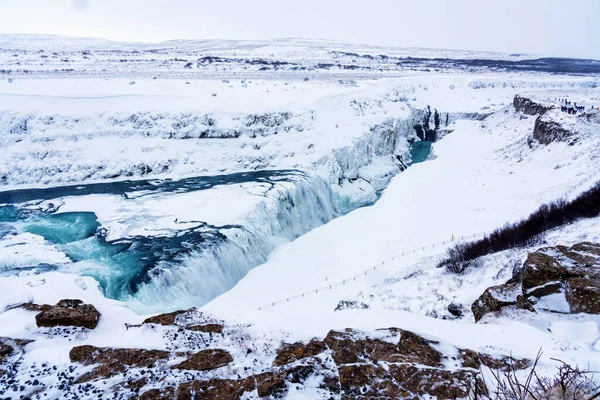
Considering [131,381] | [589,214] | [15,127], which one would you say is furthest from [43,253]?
[589,214]

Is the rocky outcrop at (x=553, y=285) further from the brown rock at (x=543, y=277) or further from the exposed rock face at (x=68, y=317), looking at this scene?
the exposed rock face at (x=68, y=317)

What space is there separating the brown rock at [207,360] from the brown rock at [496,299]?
6.48 metres

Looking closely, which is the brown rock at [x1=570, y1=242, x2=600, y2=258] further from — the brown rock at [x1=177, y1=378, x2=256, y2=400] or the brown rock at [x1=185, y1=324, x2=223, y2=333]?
the brown rock at [x1=185, y1=324, x2=223, y2=333]

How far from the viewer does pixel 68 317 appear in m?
7.00

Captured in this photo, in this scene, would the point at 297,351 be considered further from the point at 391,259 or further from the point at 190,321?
the point at 391,259

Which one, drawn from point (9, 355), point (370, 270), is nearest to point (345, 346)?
point (9, 355)

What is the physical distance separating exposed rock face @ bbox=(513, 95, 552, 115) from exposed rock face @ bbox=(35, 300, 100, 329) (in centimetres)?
4910

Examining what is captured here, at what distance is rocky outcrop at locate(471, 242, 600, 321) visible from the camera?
7.80m

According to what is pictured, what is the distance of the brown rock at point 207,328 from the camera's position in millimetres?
7234

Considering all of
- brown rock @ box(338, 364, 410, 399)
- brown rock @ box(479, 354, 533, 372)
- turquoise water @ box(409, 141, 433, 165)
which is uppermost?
brown rock @ box(479, 354, 533, 372)

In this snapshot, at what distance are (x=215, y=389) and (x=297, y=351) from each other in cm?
157

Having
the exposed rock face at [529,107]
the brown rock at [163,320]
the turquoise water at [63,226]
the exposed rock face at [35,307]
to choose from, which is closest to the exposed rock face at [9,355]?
the exposed rock face at [35,307]

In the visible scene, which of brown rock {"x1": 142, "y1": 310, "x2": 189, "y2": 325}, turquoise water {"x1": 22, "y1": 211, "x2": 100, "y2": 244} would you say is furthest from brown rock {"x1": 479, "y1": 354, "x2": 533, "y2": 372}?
turquoise water {"x1": 22, "y1": 211, "x2": 100, "y2": 244}

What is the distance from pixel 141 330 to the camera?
7.11 meters
